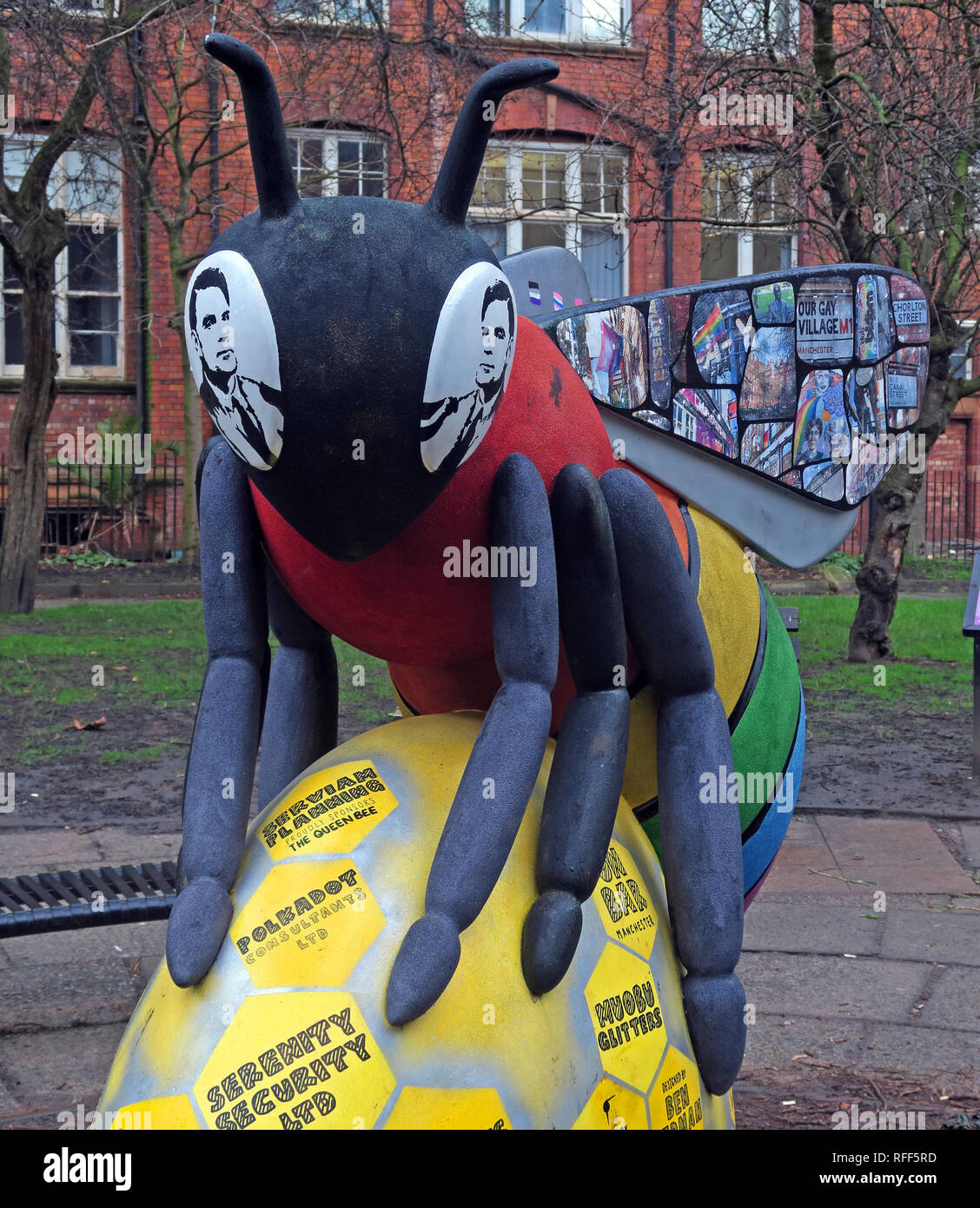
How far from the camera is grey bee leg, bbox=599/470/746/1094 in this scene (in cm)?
228

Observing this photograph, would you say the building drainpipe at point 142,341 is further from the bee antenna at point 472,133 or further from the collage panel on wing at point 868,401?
the bee antenna at point 472,133

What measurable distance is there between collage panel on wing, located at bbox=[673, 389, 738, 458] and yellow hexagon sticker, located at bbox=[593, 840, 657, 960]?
3.31 feet

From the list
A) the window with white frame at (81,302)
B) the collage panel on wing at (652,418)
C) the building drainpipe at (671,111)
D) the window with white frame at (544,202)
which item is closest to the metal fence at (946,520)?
the window with white frame at (544,202)

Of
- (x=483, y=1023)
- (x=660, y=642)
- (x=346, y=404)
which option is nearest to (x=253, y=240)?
(x=346, y=404)

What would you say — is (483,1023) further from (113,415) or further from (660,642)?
(113,415)

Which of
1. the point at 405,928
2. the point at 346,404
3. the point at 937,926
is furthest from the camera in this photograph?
the point at 937,926

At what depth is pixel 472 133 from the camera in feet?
6.36

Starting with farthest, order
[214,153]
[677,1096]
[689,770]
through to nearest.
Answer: [214,153]
[689,770]
[677,1096]

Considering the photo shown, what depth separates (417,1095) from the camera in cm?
190

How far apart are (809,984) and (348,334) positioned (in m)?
2.95

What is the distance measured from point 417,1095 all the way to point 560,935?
0.32m

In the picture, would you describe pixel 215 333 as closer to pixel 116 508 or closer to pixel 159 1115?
pixel 159 1115

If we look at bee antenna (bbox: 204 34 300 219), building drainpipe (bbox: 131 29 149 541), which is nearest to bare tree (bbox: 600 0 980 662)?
bee antenna (bbox: 204 34 300 219)
